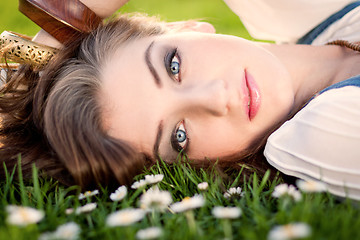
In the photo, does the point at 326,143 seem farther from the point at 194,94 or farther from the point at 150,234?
the point at 150,234

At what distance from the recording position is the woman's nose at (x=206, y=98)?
1672mm

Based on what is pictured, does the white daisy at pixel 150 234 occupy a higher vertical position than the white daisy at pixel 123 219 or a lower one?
lower

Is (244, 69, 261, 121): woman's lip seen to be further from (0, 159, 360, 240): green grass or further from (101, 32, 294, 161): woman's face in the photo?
(0, 159, 360, 240): green grass

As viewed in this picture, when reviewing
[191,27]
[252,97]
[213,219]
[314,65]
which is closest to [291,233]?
[213,219]

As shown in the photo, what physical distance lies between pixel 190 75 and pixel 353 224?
39.8 inches

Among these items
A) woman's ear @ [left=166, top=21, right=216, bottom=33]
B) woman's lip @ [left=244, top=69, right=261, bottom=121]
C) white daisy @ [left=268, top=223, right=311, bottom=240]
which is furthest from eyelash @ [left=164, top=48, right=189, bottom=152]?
white daisy @ [left=268, top=223, right=311, bottom=240]

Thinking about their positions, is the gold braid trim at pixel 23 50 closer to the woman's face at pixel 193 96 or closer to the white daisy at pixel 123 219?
the woman's face at pixel 193 96

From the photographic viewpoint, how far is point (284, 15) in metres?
2.49

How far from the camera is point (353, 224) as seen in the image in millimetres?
987

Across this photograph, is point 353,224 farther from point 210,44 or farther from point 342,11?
point 342,11

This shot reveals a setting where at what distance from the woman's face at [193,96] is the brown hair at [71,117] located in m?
0.10

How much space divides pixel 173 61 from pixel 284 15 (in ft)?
3.44

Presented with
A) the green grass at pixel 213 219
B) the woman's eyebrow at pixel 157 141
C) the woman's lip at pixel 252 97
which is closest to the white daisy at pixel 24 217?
the green grass at pixel 213 219

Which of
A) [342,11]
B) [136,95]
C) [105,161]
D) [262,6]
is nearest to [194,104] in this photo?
[136,95]
